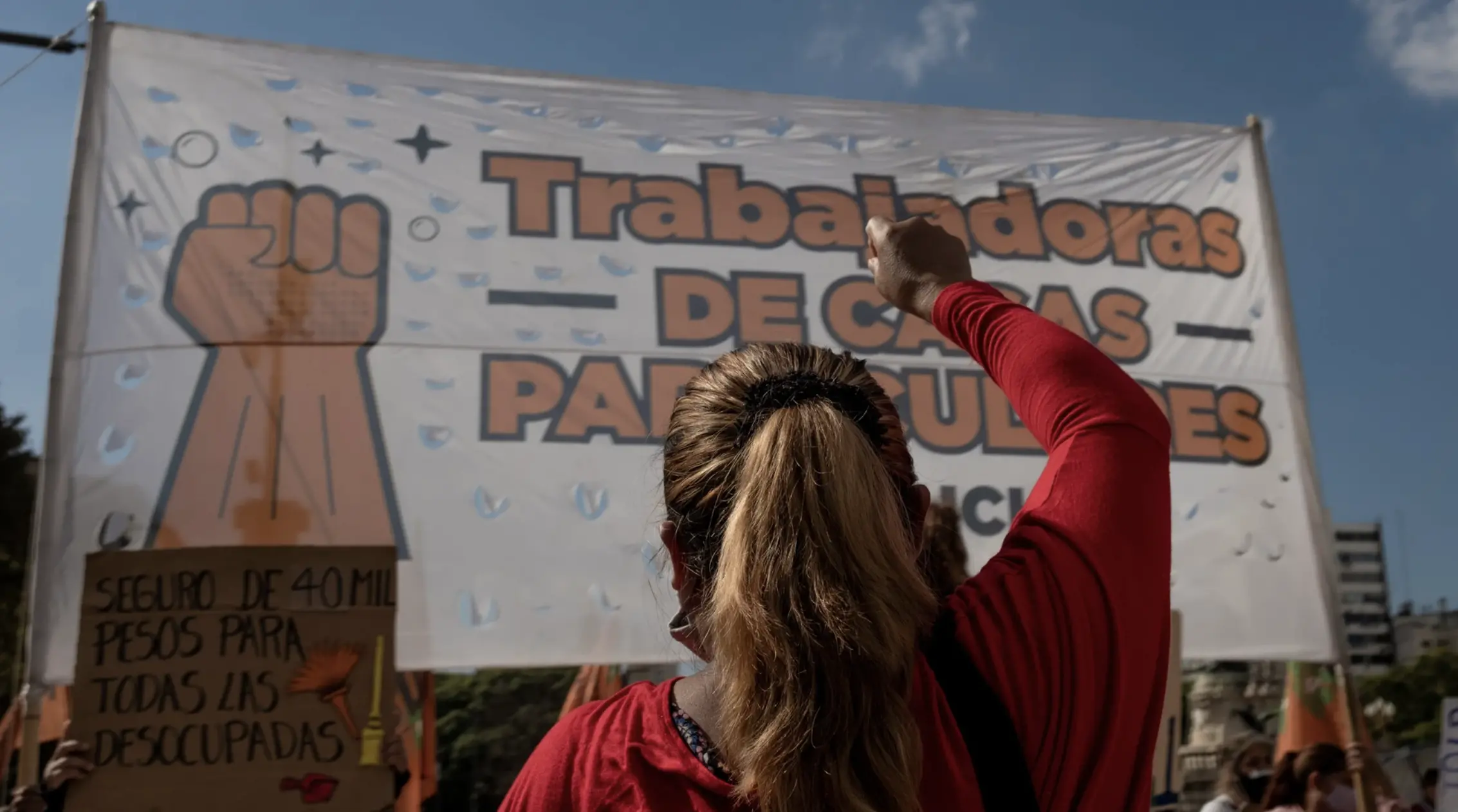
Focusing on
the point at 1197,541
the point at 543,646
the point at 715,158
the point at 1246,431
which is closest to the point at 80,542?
the point at 543,646

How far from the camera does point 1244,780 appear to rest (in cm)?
439

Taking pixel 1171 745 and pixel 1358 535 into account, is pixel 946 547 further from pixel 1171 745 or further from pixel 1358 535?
pixel 1358 535

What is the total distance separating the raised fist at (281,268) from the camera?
367 centimetres

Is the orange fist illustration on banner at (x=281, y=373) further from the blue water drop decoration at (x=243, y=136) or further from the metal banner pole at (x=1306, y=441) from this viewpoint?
the metal banner pole at (x=1306, y=441)

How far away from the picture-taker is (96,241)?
143 inches

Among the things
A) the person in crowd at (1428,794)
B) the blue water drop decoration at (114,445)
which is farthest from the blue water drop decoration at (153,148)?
the person in crowd at (1428,794)

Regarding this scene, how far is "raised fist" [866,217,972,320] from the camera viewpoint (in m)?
0.93

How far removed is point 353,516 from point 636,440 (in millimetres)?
907

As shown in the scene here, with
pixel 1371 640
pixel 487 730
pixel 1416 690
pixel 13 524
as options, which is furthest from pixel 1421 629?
pixel 13 524

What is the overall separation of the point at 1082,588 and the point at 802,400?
21 centimetres

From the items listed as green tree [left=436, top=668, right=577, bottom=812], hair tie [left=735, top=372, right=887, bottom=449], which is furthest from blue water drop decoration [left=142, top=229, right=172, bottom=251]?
green tree [left=436, top=668, right=577, bottom=812]

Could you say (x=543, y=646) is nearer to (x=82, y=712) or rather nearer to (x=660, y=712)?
(x=82, y=712)

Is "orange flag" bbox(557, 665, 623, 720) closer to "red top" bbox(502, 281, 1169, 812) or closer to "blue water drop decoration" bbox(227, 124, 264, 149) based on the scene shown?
"blue water drop decoration" bbox(227, 124, 264, 149)

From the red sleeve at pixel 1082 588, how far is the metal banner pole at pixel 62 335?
2829 millimetres
